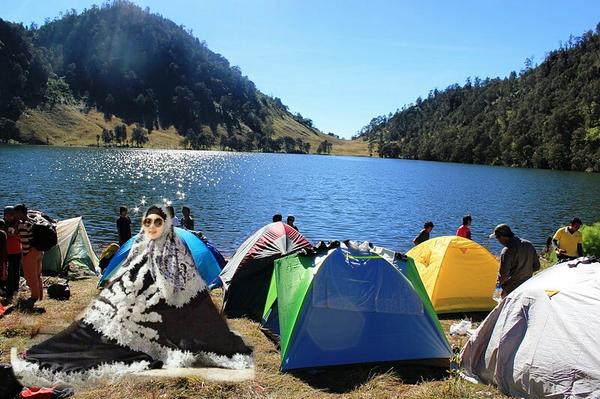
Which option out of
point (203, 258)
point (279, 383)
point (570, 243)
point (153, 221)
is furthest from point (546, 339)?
point (203, 258)

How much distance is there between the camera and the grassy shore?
263 inches

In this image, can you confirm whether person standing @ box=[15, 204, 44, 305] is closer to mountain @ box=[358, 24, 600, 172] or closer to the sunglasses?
the sunglasses

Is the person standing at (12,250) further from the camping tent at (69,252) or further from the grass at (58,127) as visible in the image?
the grass at (58,127)

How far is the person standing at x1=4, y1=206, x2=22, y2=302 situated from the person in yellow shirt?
1407cm

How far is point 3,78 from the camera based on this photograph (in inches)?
7343

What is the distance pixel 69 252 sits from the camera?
15.5 meters

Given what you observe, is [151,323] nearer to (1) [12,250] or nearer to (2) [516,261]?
(1) [12,250]

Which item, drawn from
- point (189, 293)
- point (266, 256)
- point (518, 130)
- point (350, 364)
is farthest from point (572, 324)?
point (518, 130)

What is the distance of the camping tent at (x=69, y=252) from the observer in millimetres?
14641

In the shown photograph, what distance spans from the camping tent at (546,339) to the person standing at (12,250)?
9.10 metres

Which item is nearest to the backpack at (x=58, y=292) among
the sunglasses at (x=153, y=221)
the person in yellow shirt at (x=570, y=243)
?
the sunglasses at (x=153, y=221)

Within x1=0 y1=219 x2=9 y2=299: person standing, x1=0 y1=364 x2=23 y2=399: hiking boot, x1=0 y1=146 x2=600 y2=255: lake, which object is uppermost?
x1=0 y1=219 x2=9 y2=299: person standing

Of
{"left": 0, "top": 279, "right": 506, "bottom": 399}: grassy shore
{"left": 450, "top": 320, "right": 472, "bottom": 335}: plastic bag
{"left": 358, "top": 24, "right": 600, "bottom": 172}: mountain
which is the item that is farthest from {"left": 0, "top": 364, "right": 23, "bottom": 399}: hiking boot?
{"left": 358, "top": 24, "right": 600, "bottom": 172}: mountain

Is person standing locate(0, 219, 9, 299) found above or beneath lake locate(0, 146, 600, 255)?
above
